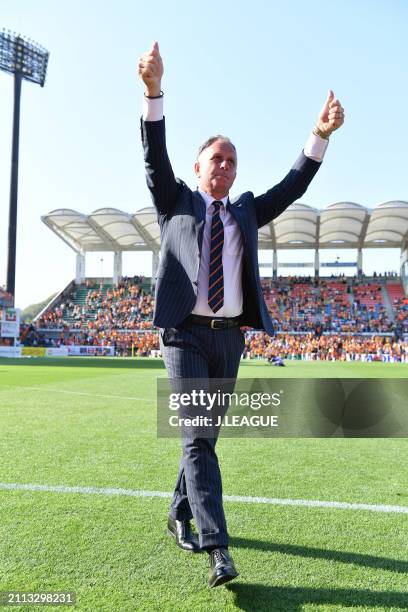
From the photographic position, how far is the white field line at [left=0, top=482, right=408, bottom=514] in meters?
3.57

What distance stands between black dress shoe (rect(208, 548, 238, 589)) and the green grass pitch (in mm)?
77

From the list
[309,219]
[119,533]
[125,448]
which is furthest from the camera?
[309,219]

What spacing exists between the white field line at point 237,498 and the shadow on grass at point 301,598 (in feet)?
3.83

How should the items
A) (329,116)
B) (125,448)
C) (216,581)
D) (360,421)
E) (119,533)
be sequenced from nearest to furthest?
(216,581)
(119,533)
(329,116)
(125,448)
(360,421)

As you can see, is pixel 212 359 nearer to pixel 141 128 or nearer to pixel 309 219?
pixel 141 128

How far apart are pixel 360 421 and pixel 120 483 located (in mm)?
4722

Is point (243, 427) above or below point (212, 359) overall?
below

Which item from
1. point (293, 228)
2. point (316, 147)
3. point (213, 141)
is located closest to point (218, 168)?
point (213, 141)

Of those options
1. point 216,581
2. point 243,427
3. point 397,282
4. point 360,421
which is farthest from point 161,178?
point 397,282

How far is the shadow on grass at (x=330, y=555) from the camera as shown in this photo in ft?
8.80

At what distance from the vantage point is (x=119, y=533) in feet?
9.88

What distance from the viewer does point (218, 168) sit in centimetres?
297

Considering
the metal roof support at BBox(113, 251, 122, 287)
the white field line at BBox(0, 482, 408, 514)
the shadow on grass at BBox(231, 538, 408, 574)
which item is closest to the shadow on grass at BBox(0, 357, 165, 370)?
the white field line at BBox(0, 482, 408, 514)

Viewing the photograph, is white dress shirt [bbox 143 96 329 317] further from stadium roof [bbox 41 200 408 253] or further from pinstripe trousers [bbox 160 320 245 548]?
stadium roof [bbox 41 200 408 253]
